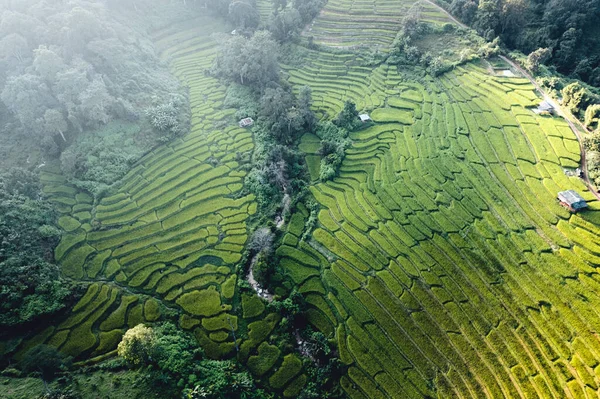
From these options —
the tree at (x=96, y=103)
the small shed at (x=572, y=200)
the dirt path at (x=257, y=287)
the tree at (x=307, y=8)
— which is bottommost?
the dirt path at (x=257, y=287)

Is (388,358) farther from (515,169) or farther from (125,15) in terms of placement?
(125,15)

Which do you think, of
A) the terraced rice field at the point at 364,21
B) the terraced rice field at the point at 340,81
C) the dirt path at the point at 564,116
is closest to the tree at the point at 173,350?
the terraced rice field at the point at 340,81

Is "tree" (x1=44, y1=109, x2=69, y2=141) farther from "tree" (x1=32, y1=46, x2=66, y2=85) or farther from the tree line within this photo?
the tree line

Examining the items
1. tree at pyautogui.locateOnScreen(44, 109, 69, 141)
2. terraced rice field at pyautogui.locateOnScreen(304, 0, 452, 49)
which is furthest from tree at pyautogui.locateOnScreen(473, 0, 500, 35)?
tree at pyautogui.locateOnScreen(44, 109, 69, 141)

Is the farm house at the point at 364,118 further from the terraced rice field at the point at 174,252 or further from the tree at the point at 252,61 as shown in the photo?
the tree at the point at 252,61

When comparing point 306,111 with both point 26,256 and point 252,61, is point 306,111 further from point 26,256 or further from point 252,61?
point 26,256

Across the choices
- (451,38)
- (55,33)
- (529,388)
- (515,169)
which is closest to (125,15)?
(55,33)
